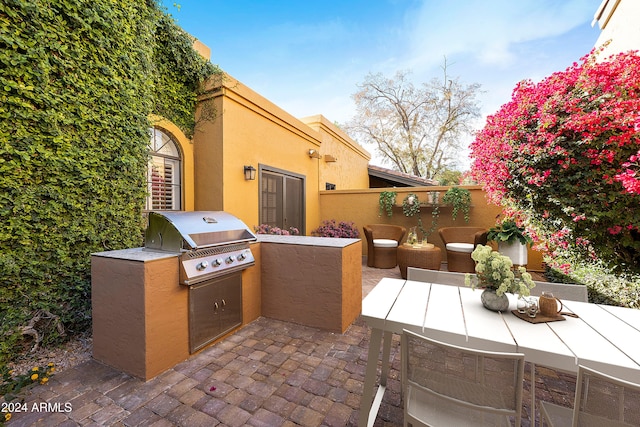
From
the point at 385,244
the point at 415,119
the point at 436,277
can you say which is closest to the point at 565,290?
the point at 436,277

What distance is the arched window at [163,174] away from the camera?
4.10 meters

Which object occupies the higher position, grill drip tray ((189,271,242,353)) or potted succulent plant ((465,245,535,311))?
potted succulent plant ((465,245,535,311))

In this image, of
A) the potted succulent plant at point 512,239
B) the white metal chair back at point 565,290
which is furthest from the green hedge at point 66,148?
the potted succulent plant at point 512,239

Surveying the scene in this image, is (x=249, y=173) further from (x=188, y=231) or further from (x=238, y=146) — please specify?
(x=188, y=231)

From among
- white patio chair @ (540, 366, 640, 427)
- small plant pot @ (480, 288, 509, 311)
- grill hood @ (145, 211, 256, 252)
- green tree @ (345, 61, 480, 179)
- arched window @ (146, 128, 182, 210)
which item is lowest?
white patio chair @ (540, 366, 640, 427)

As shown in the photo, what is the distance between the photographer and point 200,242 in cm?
259

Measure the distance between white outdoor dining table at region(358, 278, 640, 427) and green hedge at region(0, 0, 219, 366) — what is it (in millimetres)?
3259

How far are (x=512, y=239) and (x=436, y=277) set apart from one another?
3549 millimetres

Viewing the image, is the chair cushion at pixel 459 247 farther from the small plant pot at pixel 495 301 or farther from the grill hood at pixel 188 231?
the grill hood at pixel 188 231

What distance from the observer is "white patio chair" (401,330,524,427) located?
1.04 metres

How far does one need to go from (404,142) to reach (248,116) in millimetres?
11842

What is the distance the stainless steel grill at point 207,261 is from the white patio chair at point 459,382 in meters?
2.00

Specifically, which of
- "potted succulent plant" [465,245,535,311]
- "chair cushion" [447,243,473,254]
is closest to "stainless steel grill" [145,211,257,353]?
"potted succulent plant" [465,245,535,311]

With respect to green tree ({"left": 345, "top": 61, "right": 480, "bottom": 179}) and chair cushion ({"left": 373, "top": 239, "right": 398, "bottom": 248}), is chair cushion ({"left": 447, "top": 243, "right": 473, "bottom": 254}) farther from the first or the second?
green tree ({"left": 345, "top": 61, "right": 480, "bottom": 179})
